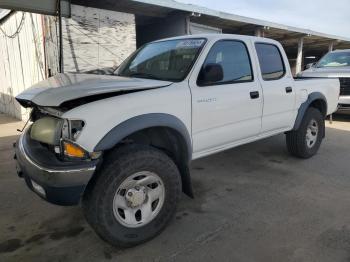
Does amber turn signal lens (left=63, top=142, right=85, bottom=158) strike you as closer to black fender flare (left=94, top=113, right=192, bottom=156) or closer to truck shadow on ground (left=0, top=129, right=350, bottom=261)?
black fender flare (left=94, top=113, right=192, bottom=156)

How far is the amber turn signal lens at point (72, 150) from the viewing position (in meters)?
2.46

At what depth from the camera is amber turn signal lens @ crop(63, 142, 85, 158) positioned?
2.46 metres

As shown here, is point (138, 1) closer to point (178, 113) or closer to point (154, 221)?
point (178, 113)

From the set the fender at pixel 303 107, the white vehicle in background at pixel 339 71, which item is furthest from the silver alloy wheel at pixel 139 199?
the white vehicle in background at pixel 339 71

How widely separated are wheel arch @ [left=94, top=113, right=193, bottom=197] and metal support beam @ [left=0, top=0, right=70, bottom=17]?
4.36 meters

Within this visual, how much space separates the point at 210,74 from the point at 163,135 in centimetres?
80

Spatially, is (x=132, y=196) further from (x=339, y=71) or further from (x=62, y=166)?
(x=339, y=71)

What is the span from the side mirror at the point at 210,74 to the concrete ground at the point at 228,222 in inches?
55.7

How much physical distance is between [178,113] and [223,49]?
1.13m

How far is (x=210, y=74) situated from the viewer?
10.9 ft

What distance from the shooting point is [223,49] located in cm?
372

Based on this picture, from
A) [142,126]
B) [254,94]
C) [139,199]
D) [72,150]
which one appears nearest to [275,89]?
[254,94]

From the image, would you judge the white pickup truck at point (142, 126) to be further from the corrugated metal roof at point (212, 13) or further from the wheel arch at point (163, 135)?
the corrugated metal roof at point (212, 13)

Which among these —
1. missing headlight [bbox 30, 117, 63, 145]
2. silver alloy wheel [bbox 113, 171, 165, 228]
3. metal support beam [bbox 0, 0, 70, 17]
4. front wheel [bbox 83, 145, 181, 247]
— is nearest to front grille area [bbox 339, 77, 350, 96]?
metal support beam [bbox 0, 0, 70, 17]
